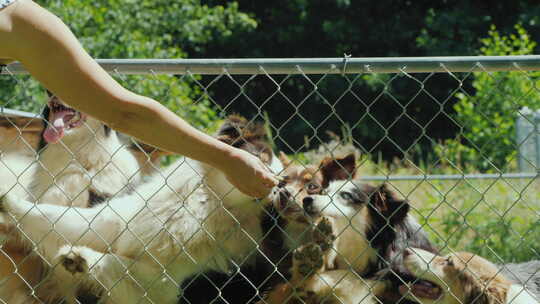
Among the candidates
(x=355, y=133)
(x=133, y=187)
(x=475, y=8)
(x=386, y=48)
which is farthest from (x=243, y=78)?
(x=133, y=187)

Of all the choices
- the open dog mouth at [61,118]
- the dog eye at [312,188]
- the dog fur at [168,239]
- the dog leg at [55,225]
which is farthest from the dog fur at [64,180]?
Answer: the dog eye at [312,188]

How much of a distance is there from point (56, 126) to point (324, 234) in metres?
1.91

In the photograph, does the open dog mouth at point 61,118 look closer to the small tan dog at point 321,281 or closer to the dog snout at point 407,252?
the small tan dog at point 321,281

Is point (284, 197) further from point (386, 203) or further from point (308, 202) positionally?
point (386, 203)

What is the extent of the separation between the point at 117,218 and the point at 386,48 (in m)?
14.3

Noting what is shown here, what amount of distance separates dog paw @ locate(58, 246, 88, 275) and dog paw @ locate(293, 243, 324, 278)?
1.07 metres

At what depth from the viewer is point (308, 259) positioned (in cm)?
332

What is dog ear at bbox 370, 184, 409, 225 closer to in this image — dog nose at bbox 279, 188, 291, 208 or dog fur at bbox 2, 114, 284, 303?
dog nose at bbox 279, 188, 291, 208

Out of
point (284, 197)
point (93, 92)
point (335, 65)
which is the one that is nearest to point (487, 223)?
point (284, 197)

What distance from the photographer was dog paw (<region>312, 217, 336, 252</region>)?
10.6 ft

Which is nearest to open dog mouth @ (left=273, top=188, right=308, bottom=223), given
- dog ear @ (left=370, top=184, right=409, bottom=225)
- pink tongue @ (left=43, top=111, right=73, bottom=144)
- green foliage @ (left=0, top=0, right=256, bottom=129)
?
dog ear @ (left=370, top=184, right=409, bottom=225)

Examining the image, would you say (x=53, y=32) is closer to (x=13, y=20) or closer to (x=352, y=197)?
(x=13, y=20)

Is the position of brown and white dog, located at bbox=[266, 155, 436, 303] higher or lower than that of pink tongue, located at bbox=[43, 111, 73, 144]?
→ lower

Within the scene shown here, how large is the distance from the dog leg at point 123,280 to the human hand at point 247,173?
134cm
